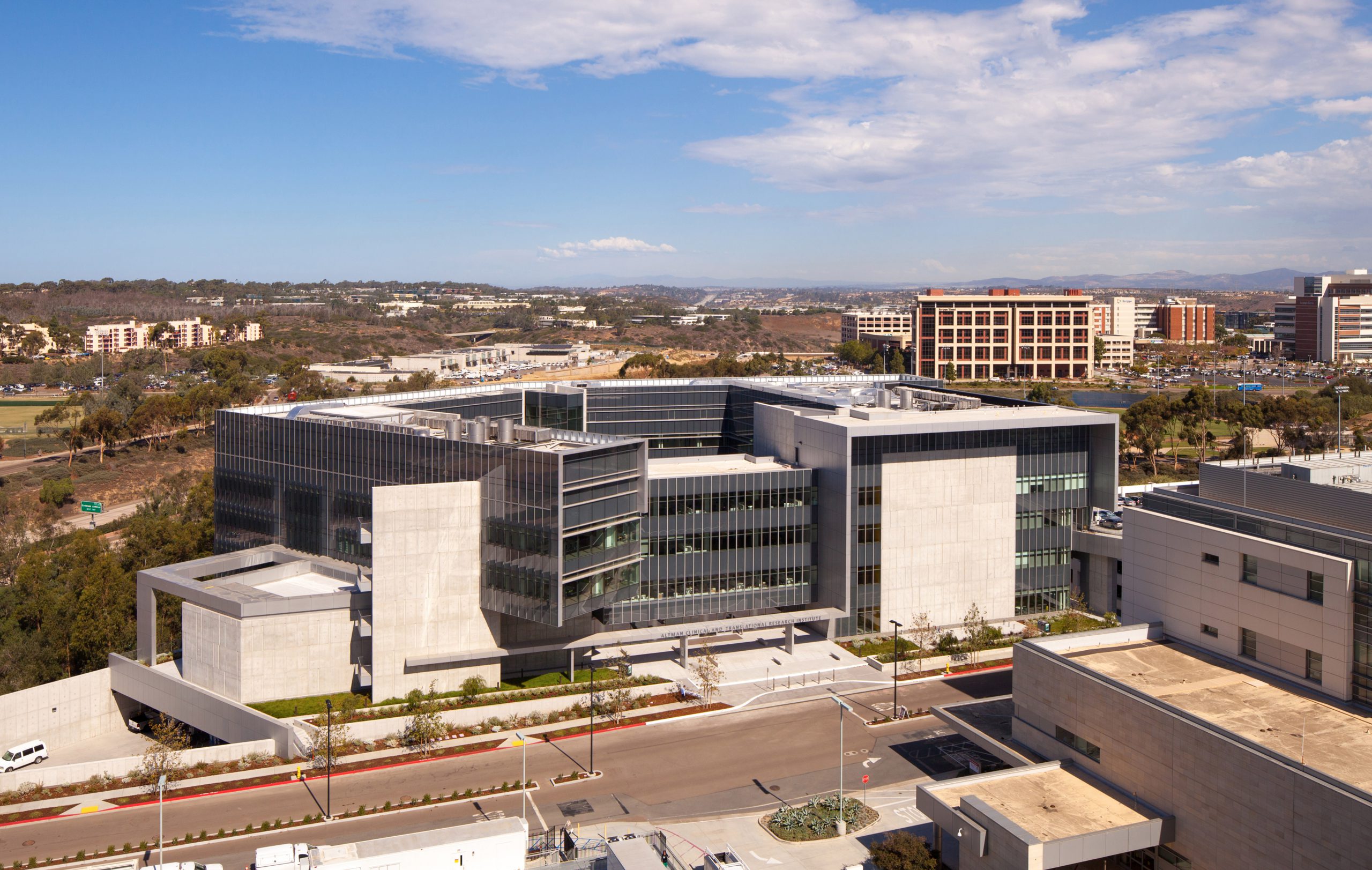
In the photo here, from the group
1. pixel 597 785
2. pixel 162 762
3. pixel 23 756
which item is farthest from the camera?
pixel 23 756

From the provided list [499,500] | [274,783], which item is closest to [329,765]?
[274,783]

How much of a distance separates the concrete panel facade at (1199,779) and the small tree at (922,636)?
16945 mm

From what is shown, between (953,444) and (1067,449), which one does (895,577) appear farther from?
(1067,449)

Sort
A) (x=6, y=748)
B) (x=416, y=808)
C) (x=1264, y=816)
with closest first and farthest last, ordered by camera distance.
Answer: (x=1264, y=816) → (x=416, y=808) → (x=6, y=748)

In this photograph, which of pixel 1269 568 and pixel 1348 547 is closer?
pixel 1348 547

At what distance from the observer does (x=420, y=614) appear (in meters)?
56.6

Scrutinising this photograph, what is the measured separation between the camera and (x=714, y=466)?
69562 mm

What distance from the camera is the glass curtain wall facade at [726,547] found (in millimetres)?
64125

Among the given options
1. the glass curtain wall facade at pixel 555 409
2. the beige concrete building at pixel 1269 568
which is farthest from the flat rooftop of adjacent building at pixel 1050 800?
the glass curtain wall facade at pixel 555 409

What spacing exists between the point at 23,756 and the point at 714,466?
42.4 metres

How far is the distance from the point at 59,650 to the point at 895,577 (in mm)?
55348

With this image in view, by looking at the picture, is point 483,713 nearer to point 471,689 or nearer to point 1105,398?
point 471,689

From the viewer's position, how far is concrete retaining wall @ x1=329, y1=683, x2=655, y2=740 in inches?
2071

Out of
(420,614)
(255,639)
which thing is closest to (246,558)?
(255,639)
